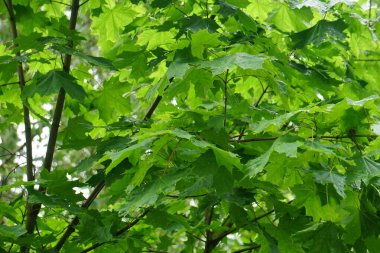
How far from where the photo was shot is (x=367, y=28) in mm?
2645

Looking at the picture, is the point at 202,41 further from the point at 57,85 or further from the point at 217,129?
the point at 57,85

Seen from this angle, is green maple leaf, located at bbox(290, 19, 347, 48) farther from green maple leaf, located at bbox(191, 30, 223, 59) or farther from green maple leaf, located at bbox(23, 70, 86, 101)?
green maple leaf, located at bbox(23, 70, 86, 101)

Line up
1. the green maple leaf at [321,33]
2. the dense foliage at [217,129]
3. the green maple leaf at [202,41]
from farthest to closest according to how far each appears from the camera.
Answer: the green maple leaf at [321,33], the green maple leaf at [202,41], the dense foliage at [217,129]

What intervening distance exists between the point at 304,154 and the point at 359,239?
425mm

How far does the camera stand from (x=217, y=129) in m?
1.82

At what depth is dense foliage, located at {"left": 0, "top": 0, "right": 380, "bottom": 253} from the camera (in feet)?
5.63

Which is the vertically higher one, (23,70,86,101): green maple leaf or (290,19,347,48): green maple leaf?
(23,70,86,101): green maple leaf

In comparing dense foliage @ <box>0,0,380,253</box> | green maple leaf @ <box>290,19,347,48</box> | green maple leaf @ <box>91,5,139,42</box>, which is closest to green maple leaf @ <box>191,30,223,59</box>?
dense foliage @ <box>0,0,380,253</box>

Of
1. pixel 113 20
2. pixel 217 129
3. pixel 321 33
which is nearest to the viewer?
pixel 217 129

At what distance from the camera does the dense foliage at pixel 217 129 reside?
5.63 feet

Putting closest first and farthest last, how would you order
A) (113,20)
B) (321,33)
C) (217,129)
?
1. (217,129)
2. (321,33)
3. (113,20)

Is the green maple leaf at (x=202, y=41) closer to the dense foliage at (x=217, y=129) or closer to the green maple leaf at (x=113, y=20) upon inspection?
the dense foliage at (x=217, y=129)

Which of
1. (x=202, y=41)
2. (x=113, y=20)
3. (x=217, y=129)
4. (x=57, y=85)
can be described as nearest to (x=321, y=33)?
(x=202, y=41)

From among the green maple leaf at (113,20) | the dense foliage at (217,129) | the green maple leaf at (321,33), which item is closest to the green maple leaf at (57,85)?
the dense foliage at (217,129)
